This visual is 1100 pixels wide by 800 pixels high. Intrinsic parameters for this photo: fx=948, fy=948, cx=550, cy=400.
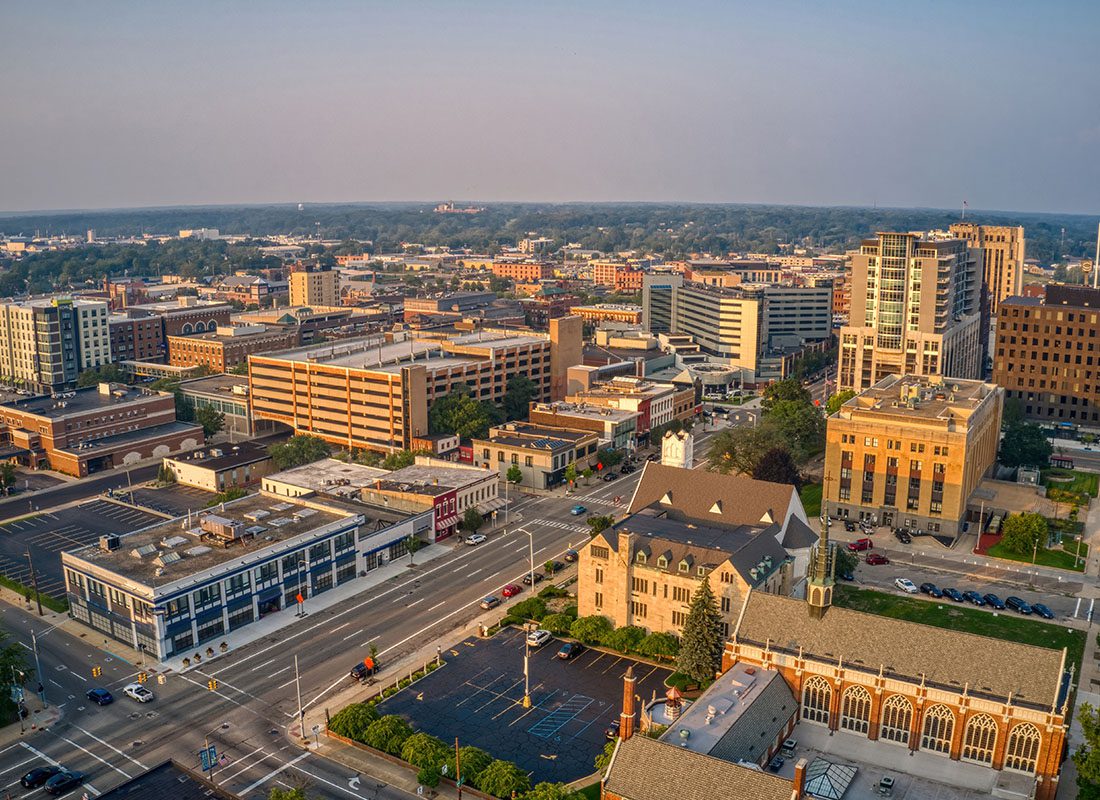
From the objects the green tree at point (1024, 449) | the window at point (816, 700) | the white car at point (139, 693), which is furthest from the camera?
the green tree at point (1024, 449)

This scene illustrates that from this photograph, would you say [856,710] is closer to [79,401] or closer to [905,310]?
[905,310]

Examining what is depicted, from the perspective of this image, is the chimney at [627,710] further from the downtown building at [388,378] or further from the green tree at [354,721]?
the downtown building at [388,378]

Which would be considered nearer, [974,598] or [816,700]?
[816,700]

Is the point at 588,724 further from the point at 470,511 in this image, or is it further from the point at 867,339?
the point at 867,339

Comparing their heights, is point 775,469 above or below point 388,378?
below

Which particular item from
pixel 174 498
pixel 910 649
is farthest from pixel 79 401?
pixel 910 649

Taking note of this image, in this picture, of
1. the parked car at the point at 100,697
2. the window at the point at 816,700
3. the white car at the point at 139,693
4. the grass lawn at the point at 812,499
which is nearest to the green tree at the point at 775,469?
the grass lawn at the point at 812,499

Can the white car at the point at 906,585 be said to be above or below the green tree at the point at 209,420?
below

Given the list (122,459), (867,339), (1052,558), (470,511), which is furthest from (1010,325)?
(122,459)
